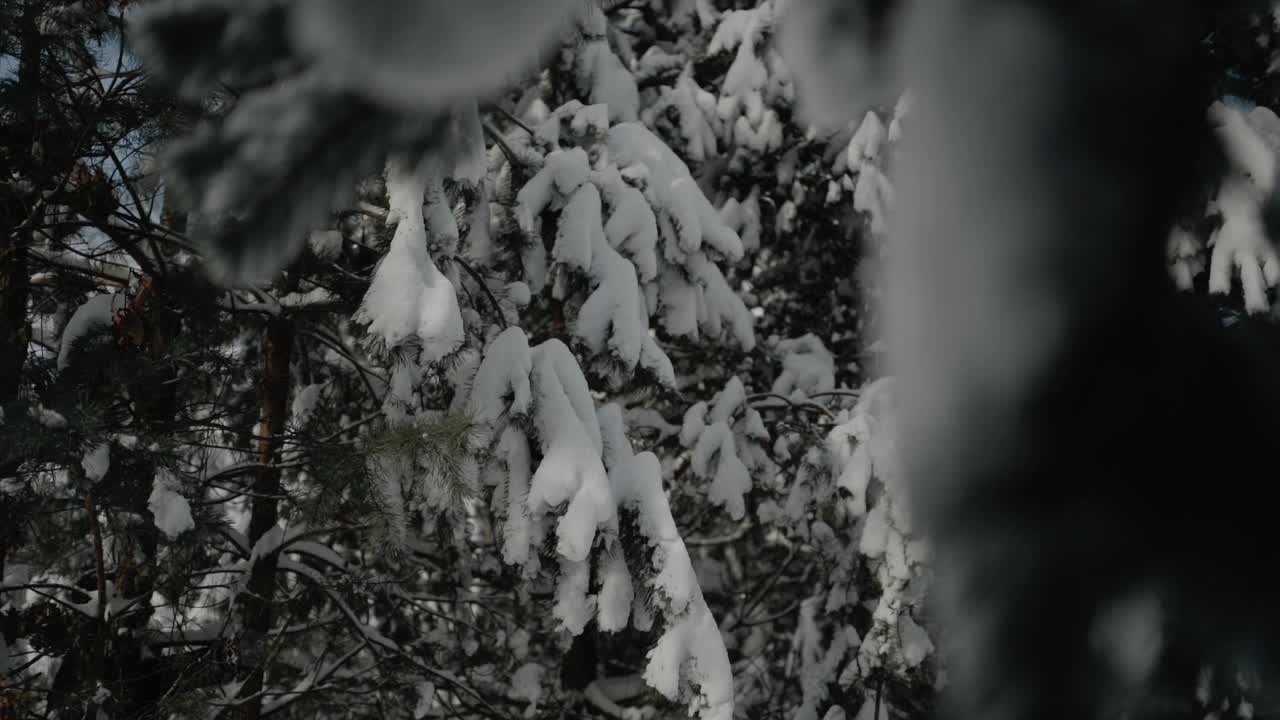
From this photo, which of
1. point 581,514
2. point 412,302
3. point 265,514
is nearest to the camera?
point 412,302

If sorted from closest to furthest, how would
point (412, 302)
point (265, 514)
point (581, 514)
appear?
point (412, 302)
point (581, 514)
point (265, 514)

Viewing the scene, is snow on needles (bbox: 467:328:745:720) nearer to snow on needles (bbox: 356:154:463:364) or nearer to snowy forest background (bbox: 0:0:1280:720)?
snowy forest background (bbox: 0:0:1280:720)

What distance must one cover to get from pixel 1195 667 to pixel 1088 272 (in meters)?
0.24

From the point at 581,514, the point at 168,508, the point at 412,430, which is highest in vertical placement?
the point at 168,508

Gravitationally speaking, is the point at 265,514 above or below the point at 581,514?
above

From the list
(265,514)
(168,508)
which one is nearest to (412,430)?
(168,508)

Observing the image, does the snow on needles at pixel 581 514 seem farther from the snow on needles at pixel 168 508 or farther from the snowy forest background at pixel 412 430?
the snow on needles at pixel 168 508

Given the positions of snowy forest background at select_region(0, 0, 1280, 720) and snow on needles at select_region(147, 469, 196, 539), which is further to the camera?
snowy forest background at select_region(0, 0, 1280, 720)

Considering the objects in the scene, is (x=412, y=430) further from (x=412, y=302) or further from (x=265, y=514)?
(x=265, y=514)

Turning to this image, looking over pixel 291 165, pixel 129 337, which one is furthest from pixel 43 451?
pixel 291 165

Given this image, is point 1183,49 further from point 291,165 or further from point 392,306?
point 392,306

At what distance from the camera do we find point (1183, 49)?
515mm

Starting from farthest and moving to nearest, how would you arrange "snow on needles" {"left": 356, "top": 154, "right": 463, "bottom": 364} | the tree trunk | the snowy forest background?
the tree trunk, the snowy forest background, "snow on needles" {"left": 356, "top": 154, "right": 463, "bottom": 364}

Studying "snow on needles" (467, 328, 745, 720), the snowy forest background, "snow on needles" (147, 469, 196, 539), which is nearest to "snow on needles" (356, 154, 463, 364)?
the snowy forest background
